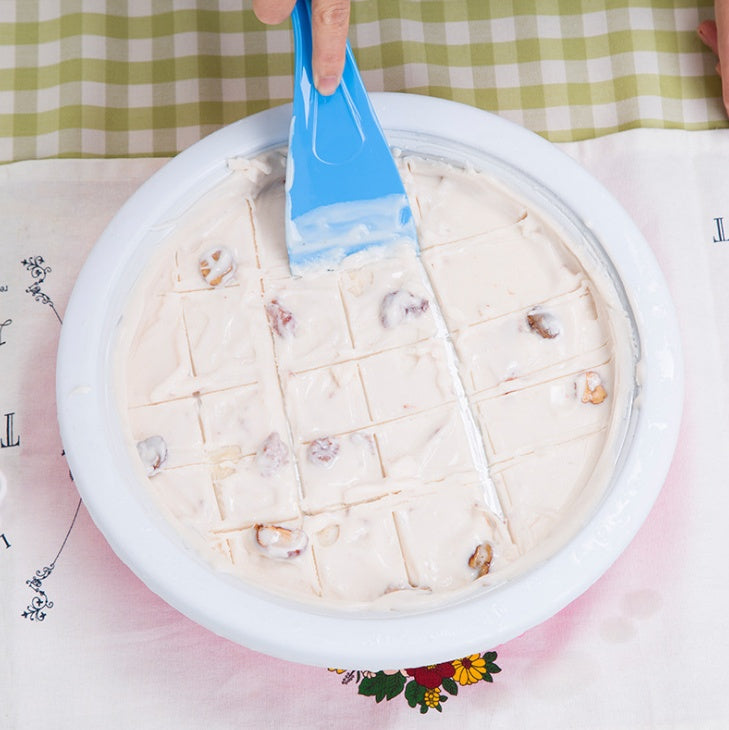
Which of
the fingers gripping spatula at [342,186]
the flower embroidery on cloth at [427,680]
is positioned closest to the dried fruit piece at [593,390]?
the fingers gripping spatula at [342,186]

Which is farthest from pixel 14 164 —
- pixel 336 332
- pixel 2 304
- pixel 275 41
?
pixel 336 332

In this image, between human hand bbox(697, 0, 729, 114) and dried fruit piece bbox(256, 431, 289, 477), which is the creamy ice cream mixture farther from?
human hand bbox(697, 0, 729, 114)

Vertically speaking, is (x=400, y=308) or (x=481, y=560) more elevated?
(x=400, y=308)

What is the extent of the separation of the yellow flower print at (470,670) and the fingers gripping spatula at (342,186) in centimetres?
25

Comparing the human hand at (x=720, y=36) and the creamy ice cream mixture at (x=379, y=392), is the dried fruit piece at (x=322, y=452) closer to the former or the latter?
the creamy ice cream mixture at (x=379, y=392)

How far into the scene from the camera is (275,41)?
141 cm

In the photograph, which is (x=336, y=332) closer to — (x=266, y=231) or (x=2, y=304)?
(x=266, y=231)

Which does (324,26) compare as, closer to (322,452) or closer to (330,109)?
(330,109)

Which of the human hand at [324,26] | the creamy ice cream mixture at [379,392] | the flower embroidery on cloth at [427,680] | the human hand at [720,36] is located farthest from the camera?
the human hand at [720,36]

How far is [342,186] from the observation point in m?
1.11

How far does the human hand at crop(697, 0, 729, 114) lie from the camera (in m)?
1.32

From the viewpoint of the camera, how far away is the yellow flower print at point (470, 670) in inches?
46.8

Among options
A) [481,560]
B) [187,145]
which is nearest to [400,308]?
[481,560]

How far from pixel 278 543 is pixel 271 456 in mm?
112
